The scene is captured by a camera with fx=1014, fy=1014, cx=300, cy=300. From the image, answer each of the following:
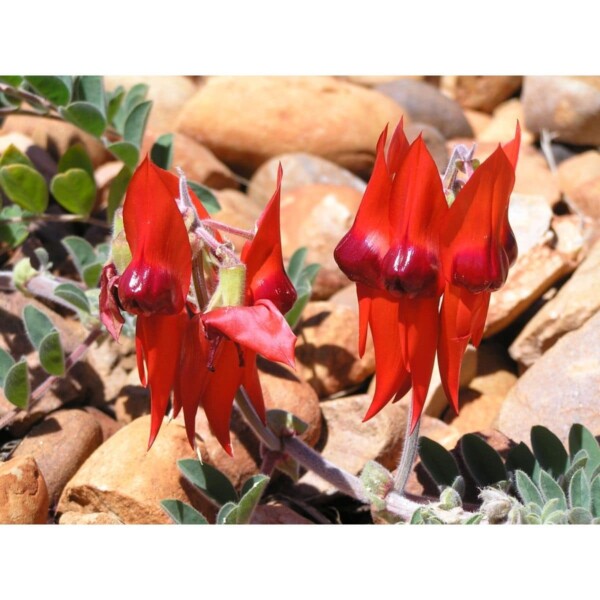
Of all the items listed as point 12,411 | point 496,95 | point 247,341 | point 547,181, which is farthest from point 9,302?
point 496,95

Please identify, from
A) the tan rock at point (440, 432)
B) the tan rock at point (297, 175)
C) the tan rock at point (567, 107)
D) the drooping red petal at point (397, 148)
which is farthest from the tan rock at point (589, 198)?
the drooping red petal at point (397, 148)

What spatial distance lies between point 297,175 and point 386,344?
2.06 m

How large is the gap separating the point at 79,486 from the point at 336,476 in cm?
52

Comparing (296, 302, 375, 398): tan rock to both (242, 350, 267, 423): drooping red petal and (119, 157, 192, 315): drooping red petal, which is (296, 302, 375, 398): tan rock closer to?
(242, 350, 267, 423): drooping red petal

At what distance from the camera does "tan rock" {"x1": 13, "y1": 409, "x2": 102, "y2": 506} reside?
2.14 meters

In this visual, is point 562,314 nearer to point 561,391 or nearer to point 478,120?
point 561,391

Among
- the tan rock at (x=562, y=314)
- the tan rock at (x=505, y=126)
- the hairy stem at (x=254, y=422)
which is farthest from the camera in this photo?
the tan rock at (x=505, y=126)

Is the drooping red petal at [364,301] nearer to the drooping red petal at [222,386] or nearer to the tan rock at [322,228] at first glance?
the drooping red petal at [222,386]

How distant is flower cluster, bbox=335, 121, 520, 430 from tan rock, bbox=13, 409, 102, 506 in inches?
35.4

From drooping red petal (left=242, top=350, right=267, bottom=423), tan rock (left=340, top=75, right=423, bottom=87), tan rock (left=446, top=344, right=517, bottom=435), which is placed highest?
drooping red petal (left=242, top=350, right=267, bottom=423)

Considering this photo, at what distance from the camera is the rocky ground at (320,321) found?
2037 mm

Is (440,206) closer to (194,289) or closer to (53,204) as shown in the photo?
(194,289)

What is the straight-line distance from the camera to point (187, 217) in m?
1.47

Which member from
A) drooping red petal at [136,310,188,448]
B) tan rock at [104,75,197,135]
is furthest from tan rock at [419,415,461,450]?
tan rock at [104,75,197,135]
